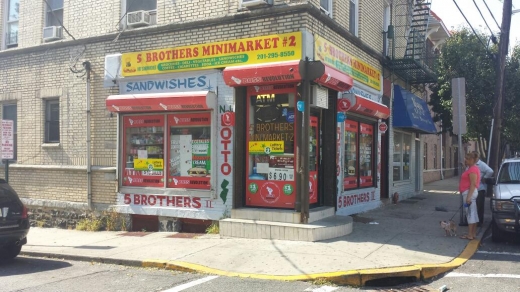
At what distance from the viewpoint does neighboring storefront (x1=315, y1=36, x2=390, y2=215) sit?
11102 mm

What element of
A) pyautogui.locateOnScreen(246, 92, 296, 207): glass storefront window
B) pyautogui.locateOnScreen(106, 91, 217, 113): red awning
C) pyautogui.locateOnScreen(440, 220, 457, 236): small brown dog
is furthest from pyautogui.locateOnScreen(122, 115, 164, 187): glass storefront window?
pyautogui.locateOnScreen(440, 220, 457, 236): small brown dog

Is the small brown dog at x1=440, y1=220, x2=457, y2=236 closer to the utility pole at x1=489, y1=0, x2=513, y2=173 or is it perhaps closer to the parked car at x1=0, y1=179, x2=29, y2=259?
the utility pole at x1=489, y1=0, x2=513, y2=173

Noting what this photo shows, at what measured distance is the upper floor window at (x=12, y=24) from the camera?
563 inches

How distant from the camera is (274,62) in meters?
9.74

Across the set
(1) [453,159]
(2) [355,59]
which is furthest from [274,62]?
(1) [453,159]

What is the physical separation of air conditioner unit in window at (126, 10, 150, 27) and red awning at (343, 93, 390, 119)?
5169 mm

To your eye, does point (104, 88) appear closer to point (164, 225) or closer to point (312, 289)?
point (164, 225)

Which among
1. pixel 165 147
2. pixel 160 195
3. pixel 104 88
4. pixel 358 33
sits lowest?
pixel 160 195

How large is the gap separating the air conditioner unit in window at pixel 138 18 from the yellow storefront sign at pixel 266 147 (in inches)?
165

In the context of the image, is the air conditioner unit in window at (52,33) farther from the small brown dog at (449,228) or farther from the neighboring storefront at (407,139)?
the small brown dog at (449,228)

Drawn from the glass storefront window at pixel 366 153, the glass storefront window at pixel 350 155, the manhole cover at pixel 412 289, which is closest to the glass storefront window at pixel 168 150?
the glass storefront window at pixel 350 155

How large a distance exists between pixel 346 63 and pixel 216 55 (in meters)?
3.24

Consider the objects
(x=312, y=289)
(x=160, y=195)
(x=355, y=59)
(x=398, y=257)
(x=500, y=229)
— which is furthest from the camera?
(x=355, y=59)

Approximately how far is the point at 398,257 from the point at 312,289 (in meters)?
1.98
